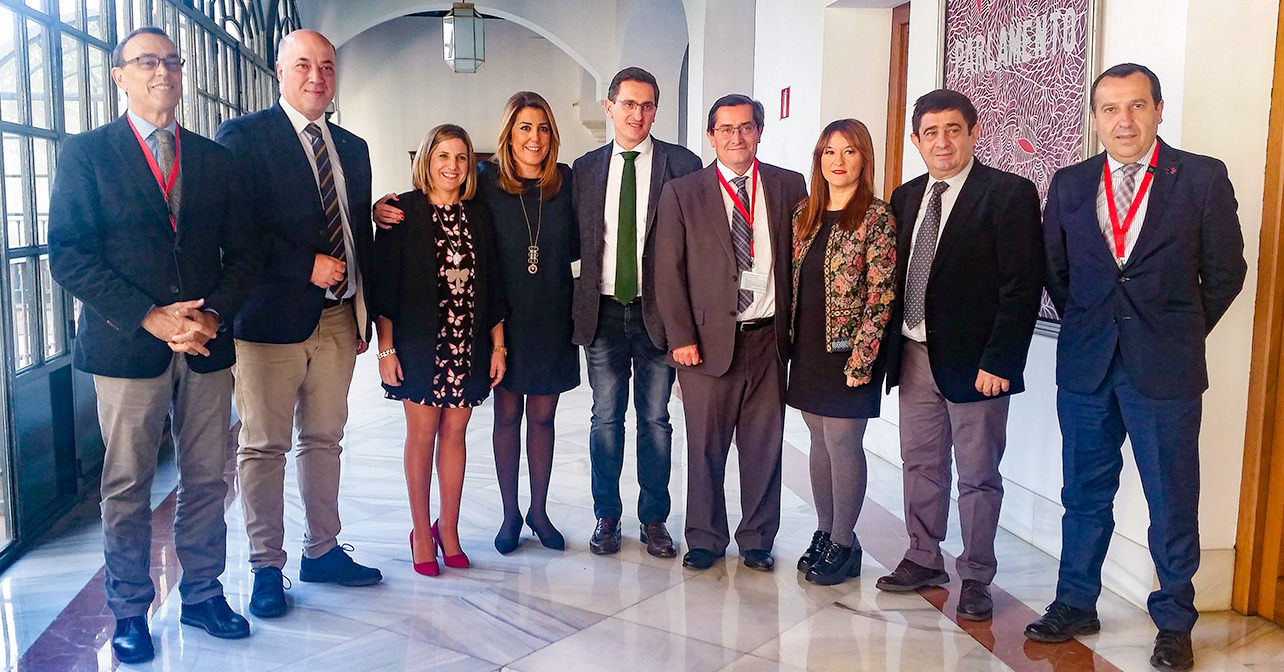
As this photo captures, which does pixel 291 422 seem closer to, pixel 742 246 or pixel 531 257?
pixel 531 257

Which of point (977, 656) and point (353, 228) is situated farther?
point (353, 228)

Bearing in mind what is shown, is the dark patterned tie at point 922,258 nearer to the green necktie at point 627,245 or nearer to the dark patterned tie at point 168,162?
the green necktie at point 627,245

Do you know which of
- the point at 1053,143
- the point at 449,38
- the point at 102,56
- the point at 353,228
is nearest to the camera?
the point at 353,228

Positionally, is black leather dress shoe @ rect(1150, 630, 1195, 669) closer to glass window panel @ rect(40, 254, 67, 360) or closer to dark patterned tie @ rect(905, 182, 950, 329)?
dark patterned tie @ rect(905, 182, 950, 329)

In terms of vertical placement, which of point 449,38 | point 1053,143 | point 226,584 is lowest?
point 226,584

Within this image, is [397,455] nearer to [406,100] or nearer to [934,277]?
[934,277]

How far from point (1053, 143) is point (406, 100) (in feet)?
43.2

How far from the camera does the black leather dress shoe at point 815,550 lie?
354 cm

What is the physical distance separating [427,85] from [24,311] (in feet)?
39.7

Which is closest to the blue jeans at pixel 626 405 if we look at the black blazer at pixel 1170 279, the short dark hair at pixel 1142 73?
the black blazer at pixel 1170 279

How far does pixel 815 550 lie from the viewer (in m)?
3.56

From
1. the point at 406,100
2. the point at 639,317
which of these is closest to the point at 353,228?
the point at 639,317

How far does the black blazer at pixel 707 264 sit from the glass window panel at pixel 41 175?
8.75 ft

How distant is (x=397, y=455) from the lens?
18.0 ft
